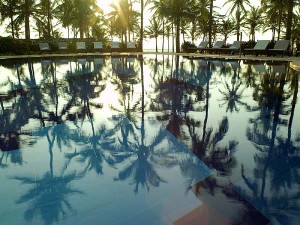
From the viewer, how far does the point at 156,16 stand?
39812 millimetres

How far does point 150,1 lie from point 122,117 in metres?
32.3

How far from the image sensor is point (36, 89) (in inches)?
444

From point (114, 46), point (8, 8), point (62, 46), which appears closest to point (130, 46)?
point (114, 46)

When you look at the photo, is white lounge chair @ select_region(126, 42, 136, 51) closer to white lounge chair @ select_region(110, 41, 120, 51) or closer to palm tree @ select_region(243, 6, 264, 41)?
white lounge chair @ select_region(110, 41, 120, 51)

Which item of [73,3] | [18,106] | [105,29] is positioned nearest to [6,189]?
[18,106]

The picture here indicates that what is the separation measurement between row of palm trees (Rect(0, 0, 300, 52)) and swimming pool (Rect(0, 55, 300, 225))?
22584mm

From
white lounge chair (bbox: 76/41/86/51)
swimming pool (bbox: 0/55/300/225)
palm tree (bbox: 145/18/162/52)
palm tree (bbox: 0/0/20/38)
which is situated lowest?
swimming pool (bbox: 0/55/300/225)

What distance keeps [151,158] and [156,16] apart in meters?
37.8

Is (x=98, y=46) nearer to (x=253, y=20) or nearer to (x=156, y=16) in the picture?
(x=156, y=16)

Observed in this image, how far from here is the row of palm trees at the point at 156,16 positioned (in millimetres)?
31766

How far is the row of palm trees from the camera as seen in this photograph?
31766mm

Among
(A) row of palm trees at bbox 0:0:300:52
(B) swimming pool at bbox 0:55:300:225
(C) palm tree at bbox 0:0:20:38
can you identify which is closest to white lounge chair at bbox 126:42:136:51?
(A) row of palm trees at bbox 0:0:300:52

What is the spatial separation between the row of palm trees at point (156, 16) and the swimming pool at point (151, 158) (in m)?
22.6

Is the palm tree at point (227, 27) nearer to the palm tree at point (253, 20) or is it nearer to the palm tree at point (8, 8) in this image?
the palm tree at point (253, 20)
